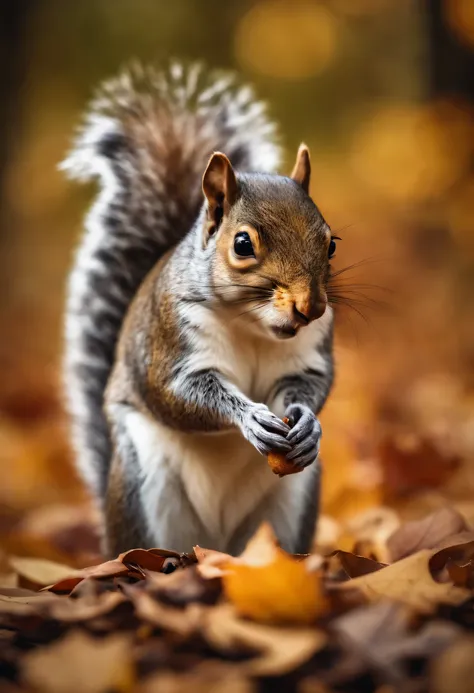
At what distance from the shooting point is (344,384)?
3982 millimetres

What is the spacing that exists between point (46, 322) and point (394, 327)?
98.0 inches

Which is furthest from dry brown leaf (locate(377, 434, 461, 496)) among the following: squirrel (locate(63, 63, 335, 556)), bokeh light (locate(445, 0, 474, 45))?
bokeh light (locate(445, 0, 474, 45))

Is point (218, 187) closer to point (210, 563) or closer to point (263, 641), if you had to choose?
point (210, 563)

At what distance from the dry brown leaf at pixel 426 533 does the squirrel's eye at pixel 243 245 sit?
2.18ft

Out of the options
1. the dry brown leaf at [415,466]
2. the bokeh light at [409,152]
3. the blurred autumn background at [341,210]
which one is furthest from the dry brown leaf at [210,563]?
the bokeh light at [409,152]

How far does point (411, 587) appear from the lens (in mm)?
1323

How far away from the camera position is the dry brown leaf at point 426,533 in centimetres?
170

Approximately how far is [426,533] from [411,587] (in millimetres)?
419

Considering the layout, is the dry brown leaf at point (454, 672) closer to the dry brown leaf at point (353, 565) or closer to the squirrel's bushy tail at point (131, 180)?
the dry brown leaf at point (353, 565)

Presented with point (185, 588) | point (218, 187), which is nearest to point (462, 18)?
point (218, 187)

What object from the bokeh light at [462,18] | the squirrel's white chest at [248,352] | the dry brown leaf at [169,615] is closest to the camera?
the dry brown leaf at [169,615]

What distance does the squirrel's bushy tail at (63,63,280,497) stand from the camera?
221 centimetres

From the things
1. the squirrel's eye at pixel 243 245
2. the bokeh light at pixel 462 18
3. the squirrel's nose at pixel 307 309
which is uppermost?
the bokeh light at pixel 462 18

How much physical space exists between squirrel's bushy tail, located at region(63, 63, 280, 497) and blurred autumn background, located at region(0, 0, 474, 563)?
487 millimetres
